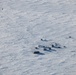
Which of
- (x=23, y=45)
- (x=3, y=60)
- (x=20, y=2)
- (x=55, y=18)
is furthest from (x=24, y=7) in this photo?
(x=3, y=60)

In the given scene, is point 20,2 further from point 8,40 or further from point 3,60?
point 3,60

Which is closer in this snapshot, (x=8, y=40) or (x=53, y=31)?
(x=8, y=40)

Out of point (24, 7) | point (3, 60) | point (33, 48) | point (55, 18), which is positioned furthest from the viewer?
point (24, 7)

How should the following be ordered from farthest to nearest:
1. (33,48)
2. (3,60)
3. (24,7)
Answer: (24,7) → (33,48) → (3,60)

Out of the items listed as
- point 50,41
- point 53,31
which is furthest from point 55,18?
point 50,41

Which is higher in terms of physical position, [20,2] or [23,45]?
[20,2]

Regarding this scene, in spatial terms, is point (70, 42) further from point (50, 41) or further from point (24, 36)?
point (24, 36)
